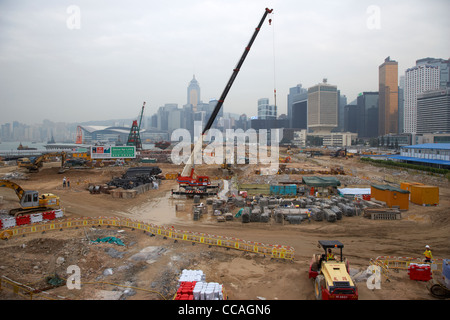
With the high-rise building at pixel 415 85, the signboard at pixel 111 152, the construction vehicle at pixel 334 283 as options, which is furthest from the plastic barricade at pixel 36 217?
the high-rise building at pixel 415 85

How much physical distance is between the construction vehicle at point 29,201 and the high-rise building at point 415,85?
667 ft

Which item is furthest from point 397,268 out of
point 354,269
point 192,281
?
point 192,281

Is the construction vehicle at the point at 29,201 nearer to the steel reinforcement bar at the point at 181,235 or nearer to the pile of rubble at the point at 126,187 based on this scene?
the steel reinforcement bar at the point at 181,235

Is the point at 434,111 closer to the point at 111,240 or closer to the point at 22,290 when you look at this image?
the point at 111,240

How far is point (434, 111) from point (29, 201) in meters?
171

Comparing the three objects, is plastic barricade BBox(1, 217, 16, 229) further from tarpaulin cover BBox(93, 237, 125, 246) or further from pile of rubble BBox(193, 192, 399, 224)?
pile of rubble BBox(193, 192, 399, 224)

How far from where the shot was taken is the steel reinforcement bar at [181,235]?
11.8 meters

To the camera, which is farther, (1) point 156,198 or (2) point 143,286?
(1) point 156,198

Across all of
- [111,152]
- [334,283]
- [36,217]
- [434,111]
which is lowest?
[36,217]

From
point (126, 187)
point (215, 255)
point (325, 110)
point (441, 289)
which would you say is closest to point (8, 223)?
point (215, 255)

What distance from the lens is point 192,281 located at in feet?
28.2

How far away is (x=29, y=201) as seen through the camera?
55.8ft
